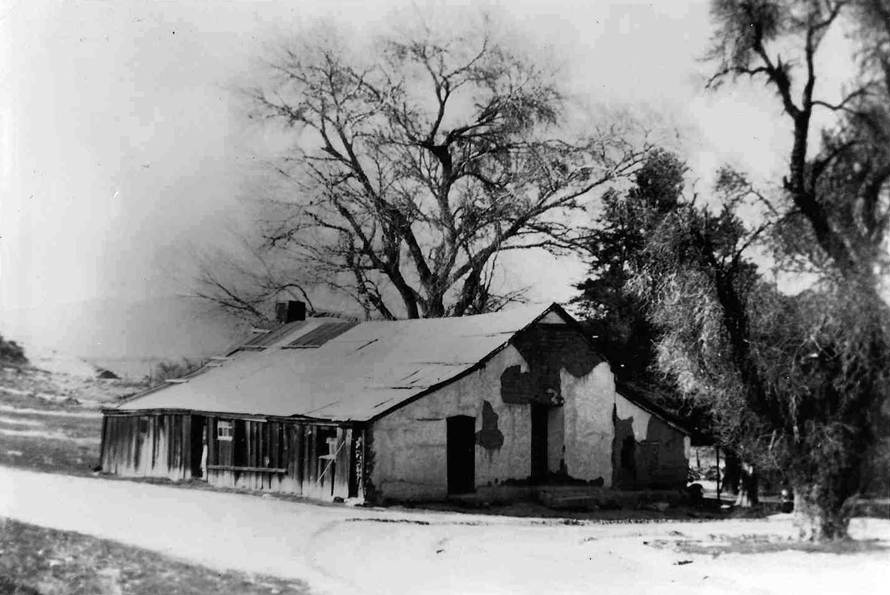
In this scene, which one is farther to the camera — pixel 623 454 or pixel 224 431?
pixel 623 454

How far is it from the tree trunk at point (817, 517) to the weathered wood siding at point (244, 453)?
320 inches

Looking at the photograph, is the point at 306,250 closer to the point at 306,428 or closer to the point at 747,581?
the point at 306,428

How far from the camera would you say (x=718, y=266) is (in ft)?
49.4

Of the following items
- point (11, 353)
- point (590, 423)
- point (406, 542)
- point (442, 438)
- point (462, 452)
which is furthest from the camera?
point (590, 423)

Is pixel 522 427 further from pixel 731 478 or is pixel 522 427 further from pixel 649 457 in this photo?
pixel 731 478

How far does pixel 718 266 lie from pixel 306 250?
32.0 feet

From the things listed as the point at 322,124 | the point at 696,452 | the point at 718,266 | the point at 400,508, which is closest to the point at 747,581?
the point at 718,266

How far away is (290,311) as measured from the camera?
27.2m

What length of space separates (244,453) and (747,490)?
37.9 ft

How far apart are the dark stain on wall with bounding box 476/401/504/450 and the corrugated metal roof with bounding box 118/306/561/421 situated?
42.2 inches

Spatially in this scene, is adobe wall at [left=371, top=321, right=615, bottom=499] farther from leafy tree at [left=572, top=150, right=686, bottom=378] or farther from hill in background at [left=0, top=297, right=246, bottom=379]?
hill in background at [left=0, top=297, right=246, bottom=379]

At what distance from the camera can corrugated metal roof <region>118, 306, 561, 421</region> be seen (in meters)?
20.6

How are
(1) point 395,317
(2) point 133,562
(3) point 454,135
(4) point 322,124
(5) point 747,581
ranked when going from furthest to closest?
(1) point 395,317 < (3) point 454,135 < (4) point 322,124 < (2) point 133,562 < (5) point 747,581

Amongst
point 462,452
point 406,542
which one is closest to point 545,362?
point 462,452
